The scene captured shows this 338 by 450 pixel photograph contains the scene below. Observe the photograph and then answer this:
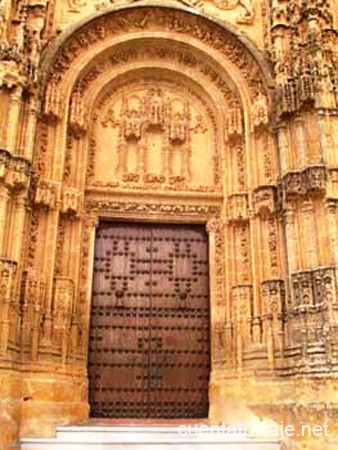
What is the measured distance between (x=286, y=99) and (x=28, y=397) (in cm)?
616

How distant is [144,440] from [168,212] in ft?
13.2

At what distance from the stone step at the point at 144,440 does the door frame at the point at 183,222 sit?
1.51m

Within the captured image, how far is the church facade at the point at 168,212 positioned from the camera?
25.6 ft

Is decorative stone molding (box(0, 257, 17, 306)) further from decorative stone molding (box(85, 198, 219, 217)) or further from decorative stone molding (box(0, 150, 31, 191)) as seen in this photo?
decorative stone molding (box(85, 198, 219, 217))

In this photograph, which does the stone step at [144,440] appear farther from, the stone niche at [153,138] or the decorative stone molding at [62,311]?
the stone niche at [153,138]

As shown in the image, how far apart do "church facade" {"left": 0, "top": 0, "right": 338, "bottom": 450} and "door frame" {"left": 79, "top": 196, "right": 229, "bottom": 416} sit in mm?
27

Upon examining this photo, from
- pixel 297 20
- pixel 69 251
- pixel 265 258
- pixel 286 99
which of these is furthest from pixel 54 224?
pixel 297 20

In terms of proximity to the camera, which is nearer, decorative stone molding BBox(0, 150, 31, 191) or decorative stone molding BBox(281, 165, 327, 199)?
decorative stone molding BBox(0, 150, 31, 191)

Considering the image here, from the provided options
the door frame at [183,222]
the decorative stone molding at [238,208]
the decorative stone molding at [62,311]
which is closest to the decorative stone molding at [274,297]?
the door frame at [183,222]

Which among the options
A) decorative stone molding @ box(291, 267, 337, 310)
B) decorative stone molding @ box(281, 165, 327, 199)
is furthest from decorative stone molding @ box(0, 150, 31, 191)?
decorative stone molding @ box(291, 267, 337, 310)

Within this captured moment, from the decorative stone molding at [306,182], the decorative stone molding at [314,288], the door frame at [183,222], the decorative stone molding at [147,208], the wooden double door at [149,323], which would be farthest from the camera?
the decorative stone molding at [147,208]

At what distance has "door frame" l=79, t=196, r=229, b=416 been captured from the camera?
347 inches

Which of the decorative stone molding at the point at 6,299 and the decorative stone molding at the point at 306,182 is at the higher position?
the decorative stone molding at the point at 306,182

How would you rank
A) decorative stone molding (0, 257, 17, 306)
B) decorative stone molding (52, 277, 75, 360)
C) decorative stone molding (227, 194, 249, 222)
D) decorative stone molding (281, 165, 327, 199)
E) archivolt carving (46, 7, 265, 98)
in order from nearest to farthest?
decorative stone molding (0, 257, 17, 306) → decorative stone molding (281, 165, 327, 199) → decorative stone molding (52, 277, 75, 360) → decorative stone molding (227, 194, 249, 222) → archivolt carving (46, 7, 265, 98)
